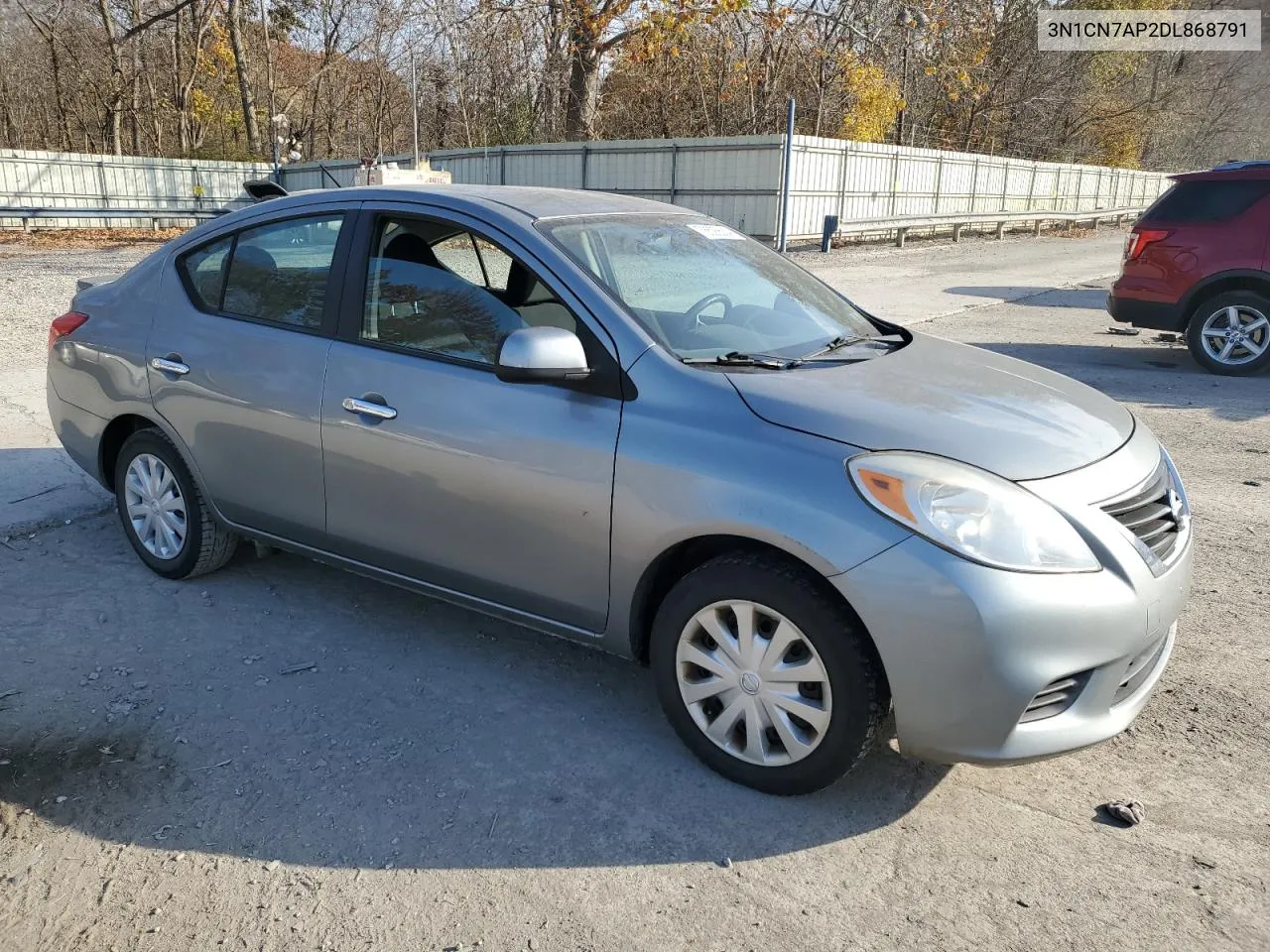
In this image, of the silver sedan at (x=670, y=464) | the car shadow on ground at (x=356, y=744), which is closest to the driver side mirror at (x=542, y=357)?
the silver sedan at (x=670, y=464)

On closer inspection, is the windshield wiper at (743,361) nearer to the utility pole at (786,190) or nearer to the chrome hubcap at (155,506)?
the chrome hubcap at (155,506)

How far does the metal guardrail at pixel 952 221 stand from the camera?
2198cm

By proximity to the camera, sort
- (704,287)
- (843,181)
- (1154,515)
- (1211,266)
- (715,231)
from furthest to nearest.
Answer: (843,181)
(1211,266)
(715,231)
(704,287)
(1154,515)

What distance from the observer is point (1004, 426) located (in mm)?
3016

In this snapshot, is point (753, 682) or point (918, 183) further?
point (918, 183)

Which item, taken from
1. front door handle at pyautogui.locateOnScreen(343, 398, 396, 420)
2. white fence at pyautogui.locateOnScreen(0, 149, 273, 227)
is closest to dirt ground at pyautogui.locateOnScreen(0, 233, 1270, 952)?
front door handle at pyautogui.locateOnScreen(343, 398, 396, 420)

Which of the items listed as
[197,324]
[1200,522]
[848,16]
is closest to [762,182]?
[848,16]

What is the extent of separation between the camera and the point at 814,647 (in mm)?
2764

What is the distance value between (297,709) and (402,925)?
1.18 m

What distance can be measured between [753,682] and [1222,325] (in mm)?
8567

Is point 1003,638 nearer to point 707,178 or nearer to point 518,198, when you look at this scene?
point 518,198

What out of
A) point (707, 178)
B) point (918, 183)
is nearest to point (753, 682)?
point (707, 178)

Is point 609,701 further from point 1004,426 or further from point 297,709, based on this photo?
point 1004,426

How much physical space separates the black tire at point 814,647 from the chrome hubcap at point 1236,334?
8.40 m
